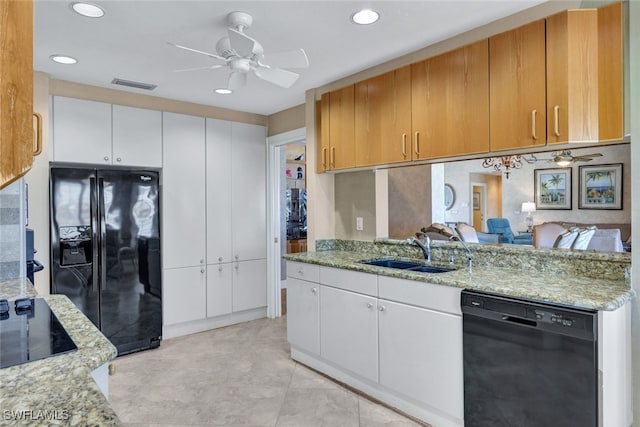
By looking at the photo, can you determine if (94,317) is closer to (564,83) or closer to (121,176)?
(121,176)

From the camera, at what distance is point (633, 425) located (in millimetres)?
1765

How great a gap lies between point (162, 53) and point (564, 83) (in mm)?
2575

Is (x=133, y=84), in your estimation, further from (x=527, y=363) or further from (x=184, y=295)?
(x=527, y=363)

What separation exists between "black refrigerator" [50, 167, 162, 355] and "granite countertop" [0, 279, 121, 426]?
231 centimetres

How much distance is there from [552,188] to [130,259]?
4938 millimetres

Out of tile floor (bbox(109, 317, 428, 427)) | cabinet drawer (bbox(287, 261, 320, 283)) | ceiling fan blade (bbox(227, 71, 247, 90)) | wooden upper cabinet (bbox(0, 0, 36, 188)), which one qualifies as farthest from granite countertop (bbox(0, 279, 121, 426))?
cabinet drawer (bbox(287, 261, 320, 283))

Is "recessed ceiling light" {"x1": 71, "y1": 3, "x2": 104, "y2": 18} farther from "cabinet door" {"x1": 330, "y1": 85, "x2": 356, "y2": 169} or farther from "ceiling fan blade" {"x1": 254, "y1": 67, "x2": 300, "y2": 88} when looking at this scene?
"cabinet door" {"x1": 330, "y1": 85, "x2": 356, "y2": 169}

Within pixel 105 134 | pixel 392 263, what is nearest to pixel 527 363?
pixel 392 263

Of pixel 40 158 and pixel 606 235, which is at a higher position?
pixel 40 158

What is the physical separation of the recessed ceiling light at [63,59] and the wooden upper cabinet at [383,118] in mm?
2177

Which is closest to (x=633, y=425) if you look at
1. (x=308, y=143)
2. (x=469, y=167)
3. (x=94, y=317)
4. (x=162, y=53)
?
(x=469, y=167)

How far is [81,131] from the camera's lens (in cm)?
337

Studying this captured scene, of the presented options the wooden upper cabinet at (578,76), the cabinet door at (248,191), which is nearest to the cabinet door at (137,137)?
the cabinet door at (248,191)

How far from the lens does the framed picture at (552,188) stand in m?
4.69
